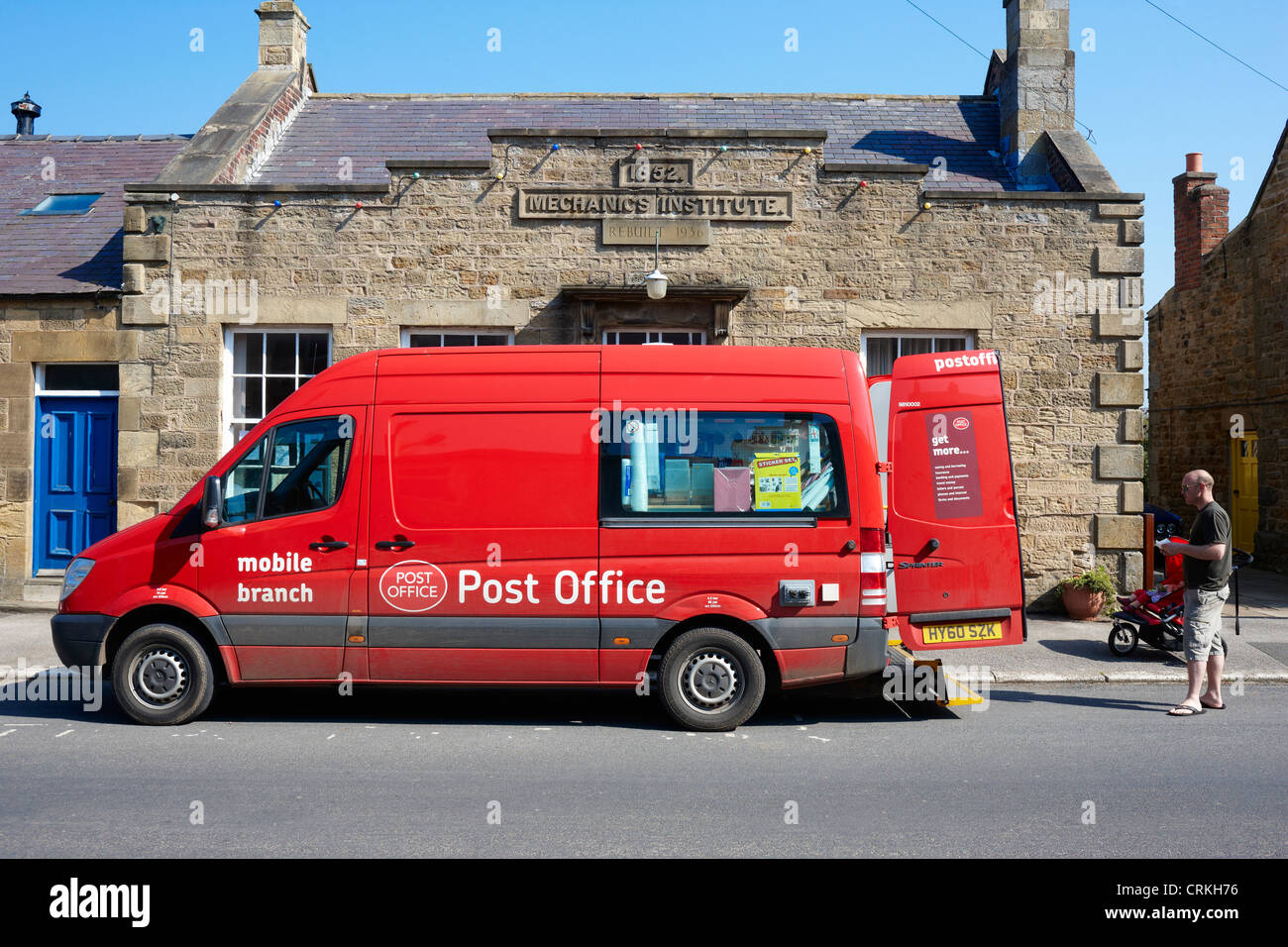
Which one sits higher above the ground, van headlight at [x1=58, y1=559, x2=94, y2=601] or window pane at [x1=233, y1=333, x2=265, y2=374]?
window pane at [x1=233, y1=333, x2=265, y2=374]

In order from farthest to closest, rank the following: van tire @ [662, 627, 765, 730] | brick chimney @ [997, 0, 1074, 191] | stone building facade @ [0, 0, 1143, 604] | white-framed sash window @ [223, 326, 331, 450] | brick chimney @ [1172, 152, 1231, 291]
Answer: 1. brick chimney @ [1172, 152, 1231, 291]
2. brick chimney @ [997, 0, 1074, 191]
3. white-framed sash window @ [223, 326, 331, 450]
4. stone building facade @ [0, 0, 1143, 604]
5. van tire @ [662, 627, 765, 730]

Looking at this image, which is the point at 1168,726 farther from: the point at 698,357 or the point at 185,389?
the point at 185,389

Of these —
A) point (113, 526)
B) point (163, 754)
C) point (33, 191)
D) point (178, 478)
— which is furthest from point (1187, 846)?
point (33, 191)

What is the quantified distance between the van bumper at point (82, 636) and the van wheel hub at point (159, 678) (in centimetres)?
30

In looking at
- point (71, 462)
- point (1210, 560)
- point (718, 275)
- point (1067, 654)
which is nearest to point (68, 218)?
point (71, 462)

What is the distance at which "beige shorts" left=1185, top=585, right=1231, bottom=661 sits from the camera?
7.36 metres

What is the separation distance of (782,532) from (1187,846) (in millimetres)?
3026

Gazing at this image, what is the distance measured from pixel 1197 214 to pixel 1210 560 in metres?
14.9

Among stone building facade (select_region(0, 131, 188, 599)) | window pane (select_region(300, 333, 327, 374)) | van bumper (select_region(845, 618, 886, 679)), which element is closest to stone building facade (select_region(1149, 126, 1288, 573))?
van bumper (select_region(845, 618, 886, 679))

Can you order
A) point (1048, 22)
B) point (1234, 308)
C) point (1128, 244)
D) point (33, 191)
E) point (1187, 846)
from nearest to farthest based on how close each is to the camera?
1. point (1187, 846)
2. point (1128, 244)
3. point (1048, 22)
4. point (33, 191)
5. point (1234, 308)

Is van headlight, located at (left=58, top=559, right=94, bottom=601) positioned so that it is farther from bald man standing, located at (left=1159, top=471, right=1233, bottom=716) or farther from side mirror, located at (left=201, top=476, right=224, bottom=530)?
bald man standing, located at (left=1159, top=471, right=1233, bottom=716)

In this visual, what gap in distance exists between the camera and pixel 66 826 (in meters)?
4.72

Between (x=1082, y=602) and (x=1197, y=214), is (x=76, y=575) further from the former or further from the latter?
(x=1197, y=214)

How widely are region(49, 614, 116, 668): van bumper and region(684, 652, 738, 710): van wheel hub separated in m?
3.94
